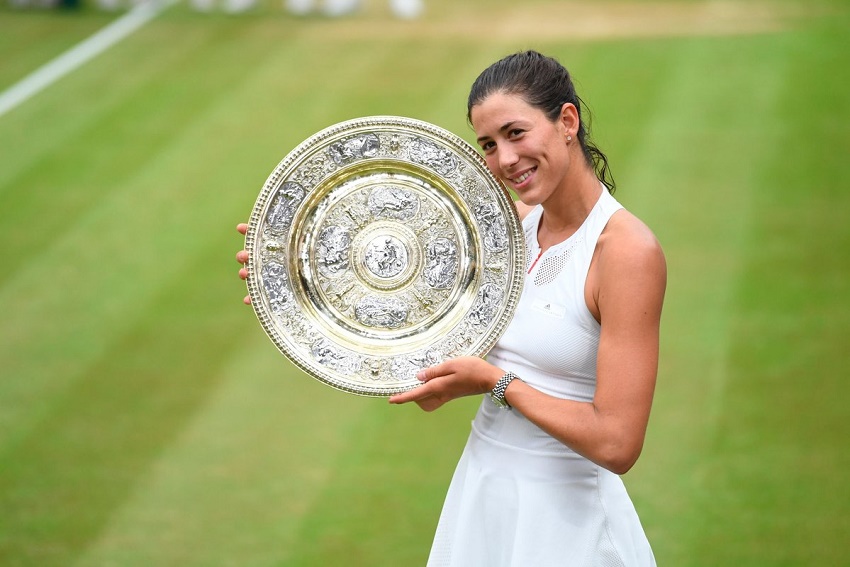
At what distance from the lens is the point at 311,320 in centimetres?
340

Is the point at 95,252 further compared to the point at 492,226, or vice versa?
the point at 95,252

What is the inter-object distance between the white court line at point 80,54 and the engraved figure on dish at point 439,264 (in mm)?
9022

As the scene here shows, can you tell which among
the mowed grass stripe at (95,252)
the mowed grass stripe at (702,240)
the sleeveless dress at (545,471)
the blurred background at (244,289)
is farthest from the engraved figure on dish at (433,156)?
the mowed grass stripe at (95,252)

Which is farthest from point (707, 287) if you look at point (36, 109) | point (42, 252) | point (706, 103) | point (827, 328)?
point (36, 109)

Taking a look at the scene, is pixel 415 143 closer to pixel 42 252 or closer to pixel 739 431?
pixel 739 431

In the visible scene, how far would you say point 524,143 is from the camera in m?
3.01

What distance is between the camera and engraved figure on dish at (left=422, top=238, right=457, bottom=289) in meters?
3.40

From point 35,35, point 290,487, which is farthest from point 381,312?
point 35,35

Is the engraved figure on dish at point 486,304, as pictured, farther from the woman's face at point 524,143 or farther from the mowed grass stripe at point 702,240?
the mowed grass stripe at point 702,240

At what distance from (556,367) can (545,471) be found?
12.2 inches

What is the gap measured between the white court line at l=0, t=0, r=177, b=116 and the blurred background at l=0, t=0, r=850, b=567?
0.16ft

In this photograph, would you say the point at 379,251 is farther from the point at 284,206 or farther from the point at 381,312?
the point at 284,206

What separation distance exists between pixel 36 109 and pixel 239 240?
3.62 metres

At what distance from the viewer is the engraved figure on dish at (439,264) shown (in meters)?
3.40
